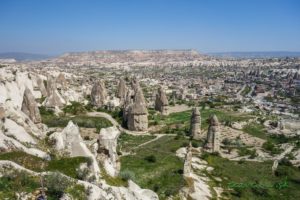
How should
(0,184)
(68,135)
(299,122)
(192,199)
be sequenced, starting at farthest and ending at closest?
1. (299,122)
2. (192,199)
3. (68,135)
4. (0,184)

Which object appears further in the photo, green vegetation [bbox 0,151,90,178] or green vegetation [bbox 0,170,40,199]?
green vegetation [bbox 0,151,90,178]

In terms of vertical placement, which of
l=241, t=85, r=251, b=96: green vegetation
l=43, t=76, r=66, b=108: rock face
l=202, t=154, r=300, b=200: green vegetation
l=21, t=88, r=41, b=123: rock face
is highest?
l=21, t=88, r=41, b=123: rock face

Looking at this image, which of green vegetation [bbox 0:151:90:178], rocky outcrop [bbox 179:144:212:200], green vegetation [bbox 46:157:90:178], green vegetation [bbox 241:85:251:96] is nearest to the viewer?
green vegetation [bbox 0:151:90:178]

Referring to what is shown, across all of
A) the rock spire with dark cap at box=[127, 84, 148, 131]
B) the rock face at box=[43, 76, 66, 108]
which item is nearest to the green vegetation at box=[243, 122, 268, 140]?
the rock spire with dark cap at box=[127, 84, 148, 131]

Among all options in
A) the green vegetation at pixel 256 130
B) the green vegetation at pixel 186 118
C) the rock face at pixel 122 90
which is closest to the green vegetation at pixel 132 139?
the green vegetation at pixel 186 118

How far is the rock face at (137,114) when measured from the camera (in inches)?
2067

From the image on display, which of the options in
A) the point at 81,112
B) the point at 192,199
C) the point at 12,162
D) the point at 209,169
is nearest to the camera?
the point at 12,162

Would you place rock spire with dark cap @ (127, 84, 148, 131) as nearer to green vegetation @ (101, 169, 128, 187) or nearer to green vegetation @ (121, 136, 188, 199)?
green vegetation @ (121, 136, 188, 199)

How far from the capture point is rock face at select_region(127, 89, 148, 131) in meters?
52.5

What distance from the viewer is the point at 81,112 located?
186 feet

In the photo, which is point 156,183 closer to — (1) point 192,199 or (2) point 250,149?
(1) point 192,199

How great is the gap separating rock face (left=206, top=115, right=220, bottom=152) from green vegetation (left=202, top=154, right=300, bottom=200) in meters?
3.02

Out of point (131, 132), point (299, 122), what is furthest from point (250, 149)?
point (299, 122)

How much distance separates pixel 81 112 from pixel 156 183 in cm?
3064
